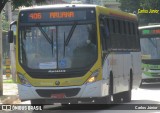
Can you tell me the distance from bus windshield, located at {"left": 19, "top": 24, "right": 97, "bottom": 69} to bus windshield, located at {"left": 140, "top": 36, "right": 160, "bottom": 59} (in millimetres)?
15856

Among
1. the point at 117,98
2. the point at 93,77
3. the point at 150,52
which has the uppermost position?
the point at 93,77

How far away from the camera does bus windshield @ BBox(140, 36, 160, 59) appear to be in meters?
32.6

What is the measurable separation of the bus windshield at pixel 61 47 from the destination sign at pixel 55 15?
0.74 ft

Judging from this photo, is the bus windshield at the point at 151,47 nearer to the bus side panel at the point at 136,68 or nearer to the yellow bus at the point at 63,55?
the bus side panel at the point at 136,68

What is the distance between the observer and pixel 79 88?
1666 cm

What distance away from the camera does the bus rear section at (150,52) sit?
32463 mm

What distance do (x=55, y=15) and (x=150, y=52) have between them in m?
16.1

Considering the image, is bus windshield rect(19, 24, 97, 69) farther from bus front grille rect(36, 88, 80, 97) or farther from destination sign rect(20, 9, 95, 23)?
bus front grille rect(36, 88, 80, 97)

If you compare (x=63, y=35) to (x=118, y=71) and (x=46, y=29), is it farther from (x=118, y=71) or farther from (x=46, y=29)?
(x=118, y=71)

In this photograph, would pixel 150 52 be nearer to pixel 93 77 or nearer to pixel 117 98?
pixel 117 98

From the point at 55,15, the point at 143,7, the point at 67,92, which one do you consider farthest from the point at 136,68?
the point at 143,7

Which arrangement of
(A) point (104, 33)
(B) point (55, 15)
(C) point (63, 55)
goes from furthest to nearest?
(A) point (104, 33)
(B) point (55, 15)
(C) point (63, 55)

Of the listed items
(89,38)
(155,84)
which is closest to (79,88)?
(89,38)

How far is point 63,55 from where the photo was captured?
55.6 ft
